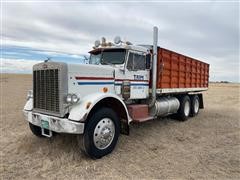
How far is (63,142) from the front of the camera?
575 centimetres

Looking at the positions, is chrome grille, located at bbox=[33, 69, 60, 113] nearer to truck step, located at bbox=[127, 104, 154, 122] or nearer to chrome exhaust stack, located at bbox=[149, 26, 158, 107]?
truck step, located at bbox=[127, 104, 154, 122]

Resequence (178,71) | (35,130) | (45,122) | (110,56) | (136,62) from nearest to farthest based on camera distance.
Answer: (45,122)
(35,130)
(110,56)
(136,62)
(178,71)

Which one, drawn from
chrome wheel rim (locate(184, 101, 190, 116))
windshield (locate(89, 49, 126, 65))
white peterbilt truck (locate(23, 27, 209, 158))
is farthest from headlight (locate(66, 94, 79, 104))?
chrome wheel rim (locate(184, 101, 190, 116))

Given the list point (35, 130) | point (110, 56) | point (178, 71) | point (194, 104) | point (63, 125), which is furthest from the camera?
point (194, 104)

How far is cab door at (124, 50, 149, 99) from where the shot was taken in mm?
6344

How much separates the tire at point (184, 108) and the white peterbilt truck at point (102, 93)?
113cm

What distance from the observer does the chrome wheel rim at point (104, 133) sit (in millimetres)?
4875

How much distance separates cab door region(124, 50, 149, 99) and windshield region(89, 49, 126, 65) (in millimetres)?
193

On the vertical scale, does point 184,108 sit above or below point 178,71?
below

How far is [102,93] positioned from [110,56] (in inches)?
63.8

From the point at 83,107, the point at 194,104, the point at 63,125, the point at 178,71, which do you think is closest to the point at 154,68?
the point at 178,71

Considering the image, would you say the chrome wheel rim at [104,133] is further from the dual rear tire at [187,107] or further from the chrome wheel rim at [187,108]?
the chrome wheel rim at [187,108]

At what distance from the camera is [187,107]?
992 centimetres

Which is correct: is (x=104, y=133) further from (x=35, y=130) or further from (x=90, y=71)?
(x=35, y=130)
